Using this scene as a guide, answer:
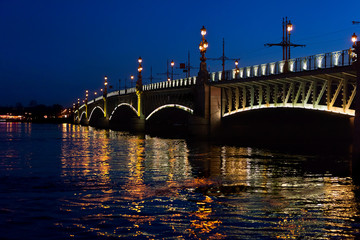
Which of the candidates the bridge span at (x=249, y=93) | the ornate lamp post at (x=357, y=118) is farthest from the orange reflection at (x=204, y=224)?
the bridge span at (x=249, y=93)

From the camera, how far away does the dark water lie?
12.1 metres

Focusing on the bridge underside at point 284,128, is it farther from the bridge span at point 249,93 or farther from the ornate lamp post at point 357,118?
the ornate lamp post at point 357,118

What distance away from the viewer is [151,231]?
11977 millimetres

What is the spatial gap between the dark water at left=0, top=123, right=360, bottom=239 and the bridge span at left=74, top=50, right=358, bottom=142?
914 cm

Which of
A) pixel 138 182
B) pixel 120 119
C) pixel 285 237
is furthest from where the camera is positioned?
pixel 120 119

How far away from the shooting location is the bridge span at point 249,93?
117 ft

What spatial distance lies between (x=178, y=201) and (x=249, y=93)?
4050cm

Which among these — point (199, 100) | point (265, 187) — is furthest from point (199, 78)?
point (265, 187)

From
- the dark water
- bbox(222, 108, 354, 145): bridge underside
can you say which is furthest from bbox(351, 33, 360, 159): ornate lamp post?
bbox(222, 108, 354, 145): bridge underside

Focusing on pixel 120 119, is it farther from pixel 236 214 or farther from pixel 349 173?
pixel 236 214

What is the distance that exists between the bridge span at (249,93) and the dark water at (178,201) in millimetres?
9143

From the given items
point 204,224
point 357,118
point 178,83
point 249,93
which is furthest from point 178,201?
point 178,83

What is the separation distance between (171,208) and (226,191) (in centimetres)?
412

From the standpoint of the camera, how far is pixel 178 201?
16109 mm
